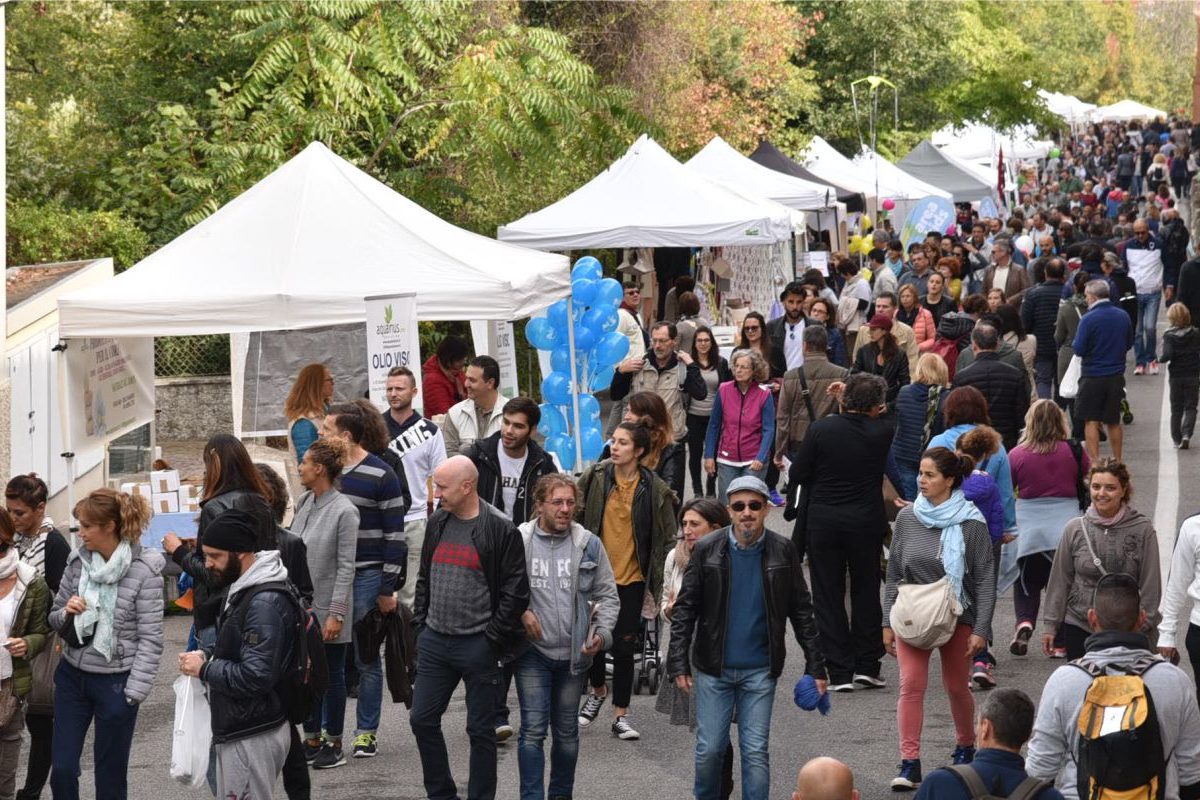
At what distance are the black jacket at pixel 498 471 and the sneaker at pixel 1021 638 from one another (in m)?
3.23

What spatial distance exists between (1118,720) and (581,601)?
2.54 m

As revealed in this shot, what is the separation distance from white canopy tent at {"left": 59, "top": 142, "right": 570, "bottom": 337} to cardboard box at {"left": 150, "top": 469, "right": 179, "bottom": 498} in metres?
0.96

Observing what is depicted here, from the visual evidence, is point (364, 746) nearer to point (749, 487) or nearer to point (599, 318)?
point (749, 487)

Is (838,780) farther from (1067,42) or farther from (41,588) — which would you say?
(1067,42)

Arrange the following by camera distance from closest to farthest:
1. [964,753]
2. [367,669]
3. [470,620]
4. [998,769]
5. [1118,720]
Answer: [998,769] → [1118,720] → [470,620] → [964,753] → [367,669]

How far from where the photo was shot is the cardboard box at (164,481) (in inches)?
436

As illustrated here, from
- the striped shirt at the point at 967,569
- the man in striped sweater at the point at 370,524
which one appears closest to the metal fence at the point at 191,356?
the man in striped sweater at the point at 370,524

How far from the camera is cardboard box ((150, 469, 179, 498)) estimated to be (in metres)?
11.1

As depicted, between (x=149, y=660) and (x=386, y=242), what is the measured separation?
588cm

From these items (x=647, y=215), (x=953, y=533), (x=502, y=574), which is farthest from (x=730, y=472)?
(x=647, y=215)

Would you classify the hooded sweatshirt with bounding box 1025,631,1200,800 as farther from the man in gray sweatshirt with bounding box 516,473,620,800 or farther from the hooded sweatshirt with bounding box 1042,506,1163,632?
the man in gray sweatshirt with bounding box 516,473,620,800

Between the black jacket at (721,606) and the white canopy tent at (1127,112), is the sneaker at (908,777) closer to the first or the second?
the black jacket at (721,606)

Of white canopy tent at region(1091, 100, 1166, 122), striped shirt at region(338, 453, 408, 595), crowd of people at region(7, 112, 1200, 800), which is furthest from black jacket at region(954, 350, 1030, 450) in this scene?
white canopy tent at region(1091, 100, 1166, 122)

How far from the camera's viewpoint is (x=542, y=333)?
13141 millimetres
